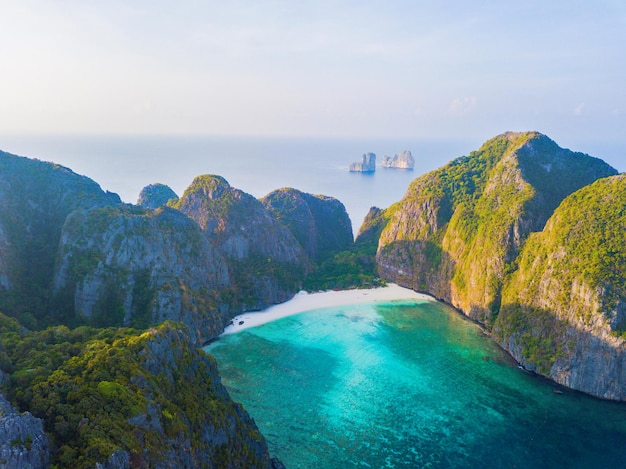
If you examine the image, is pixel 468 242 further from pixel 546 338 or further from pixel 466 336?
pixel 546 338

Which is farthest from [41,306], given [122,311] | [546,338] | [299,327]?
[546,338]

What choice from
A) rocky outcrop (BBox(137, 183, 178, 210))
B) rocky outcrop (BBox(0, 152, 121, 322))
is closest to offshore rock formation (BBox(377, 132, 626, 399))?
rocky outcrop (BBox(137, 183, 178, 210))

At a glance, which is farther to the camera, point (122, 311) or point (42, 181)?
point (42, 181)

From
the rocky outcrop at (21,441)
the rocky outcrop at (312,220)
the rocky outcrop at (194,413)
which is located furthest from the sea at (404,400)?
the rocky outcrop at (312,220)

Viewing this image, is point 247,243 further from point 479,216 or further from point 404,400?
point 404,400

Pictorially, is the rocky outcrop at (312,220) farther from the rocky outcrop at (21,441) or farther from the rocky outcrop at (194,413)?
the rocky outcrop at (21,441)

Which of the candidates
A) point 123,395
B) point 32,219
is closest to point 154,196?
point 32,219

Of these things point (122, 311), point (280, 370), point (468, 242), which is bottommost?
point (280, 370)

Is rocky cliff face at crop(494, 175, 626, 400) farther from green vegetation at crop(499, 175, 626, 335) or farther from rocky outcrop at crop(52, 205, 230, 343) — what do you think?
rocky outcrop at crop(52, 205, 230, 343)
